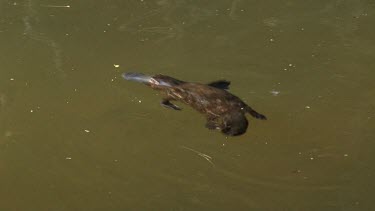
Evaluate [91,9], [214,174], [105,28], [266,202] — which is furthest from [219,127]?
[91,9]

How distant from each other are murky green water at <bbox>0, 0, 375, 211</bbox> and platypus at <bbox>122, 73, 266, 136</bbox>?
85 mm

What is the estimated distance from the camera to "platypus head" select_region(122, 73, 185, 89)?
15.5 feet

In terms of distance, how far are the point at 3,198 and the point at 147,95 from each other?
4.72 feet

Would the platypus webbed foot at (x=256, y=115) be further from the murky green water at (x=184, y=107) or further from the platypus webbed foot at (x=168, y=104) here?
the platypus webbed foot at (x=168, y=104)

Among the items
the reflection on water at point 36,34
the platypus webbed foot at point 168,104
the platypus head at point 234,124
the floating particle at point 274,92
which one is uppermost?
the platypus head at point 234,124

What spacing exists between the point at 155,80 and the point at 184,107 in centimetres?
35

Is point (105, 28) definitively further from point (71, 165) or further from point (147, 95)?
point (71, 165)

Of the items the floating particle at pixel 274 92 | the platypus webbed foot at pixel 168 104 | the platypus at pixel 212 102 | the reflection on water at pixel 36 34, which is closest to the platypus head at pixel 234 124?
the platypus at pixel 212 102

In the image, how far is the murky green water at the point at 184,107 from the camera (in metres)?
3.95

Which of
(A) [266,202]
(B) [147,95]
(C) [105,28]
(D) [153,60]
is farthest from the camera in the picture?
(C) [105,28]

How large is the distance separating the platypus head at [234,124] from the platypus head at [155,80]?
22.6 inches

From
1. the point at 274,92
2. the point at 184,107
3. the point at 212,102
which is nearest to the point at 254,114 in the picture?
the point at 212,102

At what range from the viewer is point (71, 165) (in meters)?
4.19

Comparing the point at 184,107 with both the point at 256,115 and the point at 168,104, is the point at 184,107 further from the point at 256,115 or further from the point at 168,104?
the point at 256,115
